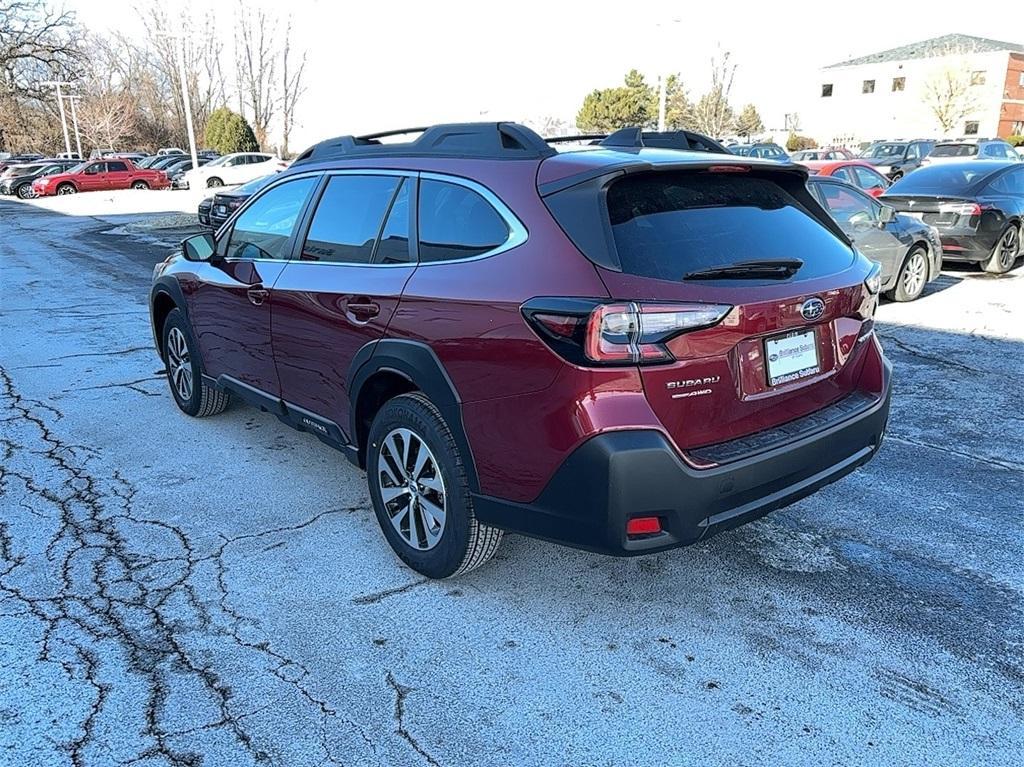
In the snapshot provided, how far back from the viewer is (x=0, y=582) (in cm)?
337

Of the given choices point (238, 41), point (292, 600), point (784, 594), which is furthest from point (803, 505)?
point (238, 41)

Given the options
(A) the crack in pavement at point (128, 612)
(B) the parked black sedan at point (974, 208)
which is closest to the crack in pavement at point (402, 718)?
(A) the crack in pavement at point (128, 612)

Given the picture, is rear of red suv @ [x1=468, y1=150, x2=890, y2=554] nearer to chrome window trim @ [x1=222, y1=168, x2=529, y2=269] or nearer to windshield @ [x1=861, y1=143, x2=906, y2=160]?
chrome window trim @ [x1=222, y1=168, x2=529, y2=269]

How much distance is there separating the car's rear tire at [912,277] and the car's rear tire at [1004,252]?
77.4 inches

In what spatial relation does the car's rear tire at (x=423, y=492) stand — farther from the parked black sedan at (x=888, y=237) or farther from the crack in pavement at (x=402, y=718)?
the parked black sedan at (x=888, y=237)

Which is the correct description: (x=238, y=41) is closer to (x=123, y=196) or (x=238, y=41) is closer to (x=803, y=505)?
(x=123, y=196)

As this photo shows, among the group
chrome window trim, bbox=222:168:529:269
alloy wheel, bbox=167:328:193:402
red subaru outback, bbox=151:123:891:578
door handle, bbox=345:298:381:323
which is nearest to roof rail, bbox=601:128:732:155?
red subaru outback, bbox=151:123:891:578

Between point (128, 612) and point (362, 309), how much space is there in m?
1.57

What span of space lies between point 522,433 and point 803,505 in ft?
6.56

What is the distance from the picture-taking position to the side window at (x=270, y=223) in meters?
4.21

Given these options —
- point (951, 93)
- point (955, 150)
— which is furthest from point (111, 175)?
point (951, 93)

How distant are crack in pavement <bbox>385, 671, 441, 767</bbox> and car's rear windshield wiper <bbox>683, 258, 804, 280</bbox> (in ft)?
5.70

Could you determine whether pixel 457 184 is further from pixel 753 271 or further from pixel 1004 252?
pixel 1004 252

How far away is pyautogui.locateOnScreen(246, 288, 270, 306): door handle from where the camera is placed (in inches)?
166
